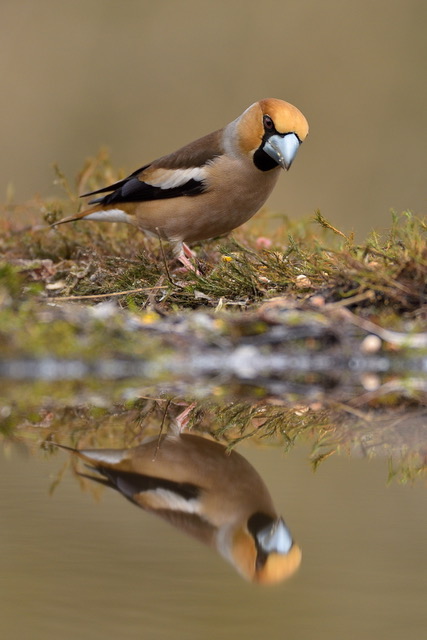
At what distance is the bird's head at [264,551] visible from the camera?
2178 millimetres

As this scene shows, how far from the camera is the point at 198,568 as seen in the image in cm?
216

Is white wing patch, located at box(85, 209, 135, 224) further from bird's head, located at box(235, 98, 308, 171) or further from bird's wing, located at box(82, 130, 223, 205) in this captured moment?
bird's head, located at box(235, 98, 308, 171)

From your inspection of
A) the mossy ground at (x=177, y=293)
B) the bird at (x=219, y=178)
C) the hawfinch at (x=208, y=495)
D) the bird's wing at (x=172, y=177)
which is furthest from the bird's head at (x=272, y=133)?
the hawfinch at (x=208, y=495)

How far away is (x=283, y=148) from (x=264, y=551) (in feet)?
13.1

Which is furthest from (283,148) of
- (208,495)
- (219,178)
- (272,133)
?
(208,495)

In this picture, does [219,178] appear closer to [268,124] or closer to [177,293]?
[268,124]

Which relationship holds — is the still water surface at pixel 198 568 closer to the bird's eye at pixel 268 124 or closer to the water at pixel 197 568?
the water at pixel 197 568

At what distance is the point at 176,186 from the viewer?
647 centimetres

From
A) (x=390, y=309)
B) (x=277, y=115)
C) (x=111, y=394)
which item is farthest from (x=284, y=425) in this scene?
(x=277, y=115)

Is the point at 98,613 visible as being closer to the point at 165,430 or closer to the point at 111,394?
the point at 165,430

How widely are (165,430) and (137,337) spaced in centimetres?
106

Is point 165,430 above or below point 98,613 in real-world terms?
A: below

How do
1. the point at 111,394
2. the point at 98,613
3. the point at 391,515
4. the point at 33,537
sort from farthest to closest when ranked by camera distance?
the point at 111,394 < the point at 391,515 < the point at 33,537 < the point at 98,613

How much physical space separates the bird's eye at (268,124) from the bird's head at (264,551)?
4.01m
